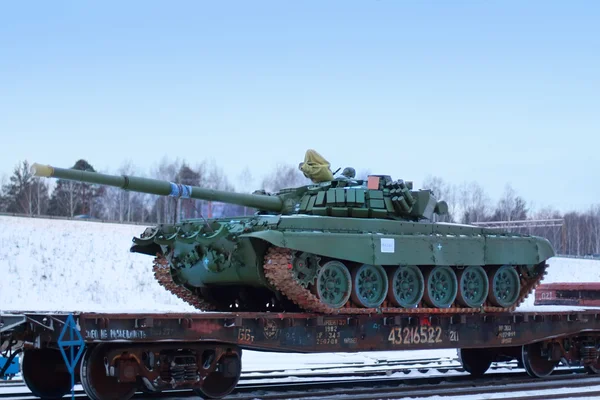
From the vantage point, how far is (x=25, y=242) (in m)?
36.0

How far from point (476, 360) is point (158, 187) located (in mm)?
8480

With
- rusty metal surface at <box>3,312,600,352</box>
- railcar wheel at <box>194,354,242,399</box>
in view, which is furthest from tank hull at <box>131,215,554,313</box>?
railcar wheel at <box>194,354,242,399</box>

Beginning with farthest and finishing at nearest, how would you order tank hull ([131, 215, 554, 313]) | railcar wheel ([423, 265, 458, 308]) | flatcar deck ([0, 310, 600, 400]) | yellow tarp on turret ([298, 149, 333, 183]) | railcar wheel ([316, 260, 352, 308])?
yellow tarp on turret ([298, 149, 333, 183]), railcar wheel ([423, 265, 458, 308]), railcar wheel ([316, 260, 352, 308]), tank hull ([131, 215, 554, 313]), flatcar deck ([0, 310, 600, 400])

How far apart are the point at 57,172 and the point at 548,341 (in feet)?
36.2

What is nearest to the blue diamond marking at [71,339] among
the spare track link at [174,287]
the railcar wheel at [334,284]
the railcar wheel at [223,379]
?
the railcar wheel at [223,379]

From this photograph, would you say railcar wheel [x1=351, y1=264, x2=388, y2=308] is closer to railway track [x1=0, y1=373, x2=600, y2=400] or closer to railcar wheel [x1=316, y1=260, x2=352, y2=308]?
railcar wheel [x1=316, y1=260, x2=352, y2=308]

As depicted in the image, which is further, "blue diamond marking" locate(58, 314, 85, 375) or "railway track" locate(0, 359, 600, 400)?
"railway track" locate(0, 359, 600, 400)

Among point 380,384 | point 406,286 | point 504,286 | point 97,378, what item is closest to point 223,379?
point 97,378

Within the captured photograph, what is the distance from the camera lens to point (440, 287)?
1705cm

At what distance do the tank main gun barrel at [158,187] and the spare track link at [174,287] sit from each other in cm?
213

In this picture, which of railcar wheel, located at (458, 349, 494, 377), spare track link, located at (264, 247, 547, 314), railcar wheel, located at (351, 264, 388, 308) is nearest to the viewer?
spare track link, located at (264, 247, 547, 314)

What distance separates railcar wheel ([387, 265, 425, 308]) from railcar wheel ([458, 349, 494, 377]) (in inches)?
130

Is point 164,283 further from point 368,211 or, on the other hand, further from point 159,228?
point 368,211

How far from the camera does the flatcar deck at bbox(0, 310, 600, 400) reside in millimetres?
11719
